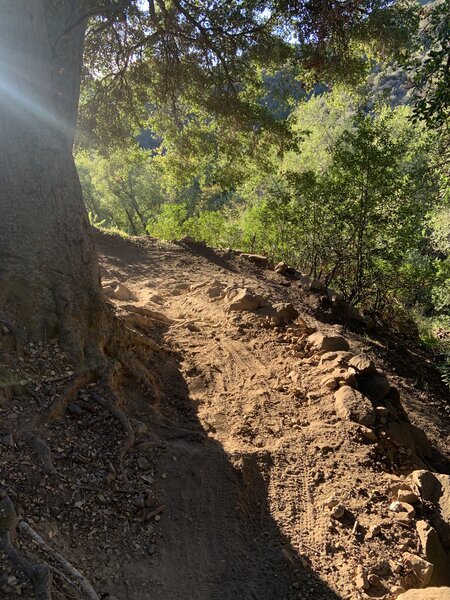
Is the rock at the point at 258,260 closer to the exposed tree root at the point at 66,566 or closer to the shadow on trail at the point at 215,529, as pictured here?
the shadow on trail at the point at 215,529

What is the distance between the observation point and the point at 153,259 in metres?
9.80

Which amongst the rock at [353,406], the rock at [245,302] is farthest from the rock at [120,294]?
the rock at [353,406]

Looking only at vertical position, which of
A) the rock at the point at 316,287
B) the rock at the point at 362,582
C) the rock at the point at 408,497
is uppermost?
the rock at the point at 316,287

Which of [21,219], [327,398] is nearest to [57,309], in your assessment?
[21,219]

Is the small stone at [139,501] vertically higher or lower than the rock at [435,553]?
higher

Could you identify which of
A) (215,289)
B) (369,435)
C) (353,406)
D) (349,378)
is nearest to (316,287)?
(215,289)

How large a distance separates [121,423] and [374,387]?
300 cm

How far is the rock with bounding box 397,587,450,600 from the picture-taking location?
2.67m

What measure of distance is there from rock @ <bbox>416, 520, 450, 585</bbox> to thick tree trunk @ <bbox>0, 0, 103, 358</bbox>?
118 inches

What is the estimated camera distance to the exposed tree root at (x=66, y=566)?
2224 mm

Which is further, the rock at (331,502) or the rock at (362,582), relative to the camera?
the rock at (331,502)

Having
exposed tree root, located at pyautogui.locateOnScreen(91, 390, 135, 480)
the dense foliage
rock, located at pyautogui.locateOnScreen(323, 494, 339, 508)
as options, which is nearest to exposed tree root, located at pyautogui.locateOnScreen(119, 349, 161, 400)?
exposed tree root, located at pyautogui.locateOnScreen(91, 390, 135, 480)

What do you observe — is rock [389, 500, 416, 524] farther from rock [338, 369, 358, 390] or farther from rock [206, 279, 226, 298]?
rock [206, 279, 226, 298]

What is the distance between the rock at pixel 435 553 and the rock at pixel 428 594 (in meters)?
0.47
